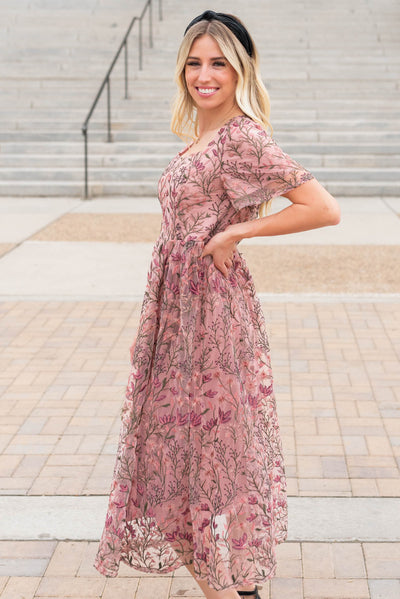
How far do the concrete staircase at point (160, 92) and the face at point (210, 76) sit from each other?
10.7m

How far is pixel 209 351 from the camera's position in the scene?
2443 mm

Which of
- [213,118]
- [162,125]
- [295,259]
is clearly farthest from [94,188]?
[213,118]

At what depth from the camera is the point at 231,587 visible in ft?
8.13

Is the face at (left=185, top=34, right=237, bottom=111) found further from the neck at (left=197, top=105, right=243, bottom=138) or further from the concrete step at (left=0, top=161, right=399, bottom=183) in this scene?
the concrete step at (left=0, top=161, right=399, bottom=183)

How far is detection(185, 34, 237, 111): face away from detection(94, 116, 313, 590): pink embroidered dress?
0.08 meters

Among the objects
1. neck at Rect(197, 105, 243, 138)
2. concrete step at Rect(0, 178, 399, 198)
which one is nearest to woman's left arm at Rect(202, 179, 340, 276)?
neck at Rect(197, 105, 243, 138)

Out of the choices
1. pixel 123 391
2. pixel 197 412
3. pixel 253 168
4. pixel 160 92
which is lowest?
pixel 160 92

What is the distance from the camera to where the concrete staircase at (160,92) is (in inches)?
532

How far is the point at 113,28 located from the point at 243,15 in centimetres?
317

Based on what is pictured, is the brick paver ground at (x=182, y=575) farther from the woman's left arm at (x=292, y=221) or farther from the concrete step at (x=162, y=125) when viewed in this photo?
the concrete step at (x=162, y=125)

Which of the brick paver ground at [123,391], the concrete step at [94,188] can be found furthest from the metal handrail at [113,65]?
the brick paver ground at [123,391]

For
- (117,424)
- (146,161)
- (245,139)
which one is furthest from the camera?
(146,161)

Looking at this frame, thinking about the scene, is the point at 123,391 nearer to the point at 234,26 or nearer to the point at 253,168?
the point at 253,168

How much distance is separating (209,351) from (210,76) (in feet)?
2.53
